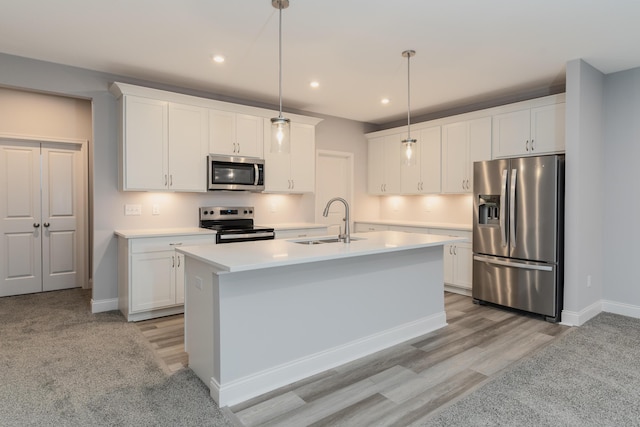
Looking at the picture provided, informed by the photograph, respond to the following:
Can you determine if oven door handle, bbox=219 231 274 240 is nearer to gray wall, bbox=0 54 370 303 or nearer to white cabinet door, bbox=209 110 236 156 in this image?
gray wall, bbox=0 54 370 303

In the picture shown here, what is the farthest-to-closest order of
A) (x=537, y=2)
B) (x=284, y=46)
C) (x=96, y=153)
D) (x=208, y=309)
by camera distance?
(x=96, y=153)
(x=284, y=46)
(x=537, y=2)
(x=208, y=309)

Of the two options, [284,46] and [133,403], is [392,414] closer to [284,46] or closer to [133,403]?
[133,403]

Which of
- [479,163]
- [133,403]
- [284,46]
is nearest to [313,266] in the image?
[133,403]

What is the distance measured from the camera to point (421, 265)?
3.53m

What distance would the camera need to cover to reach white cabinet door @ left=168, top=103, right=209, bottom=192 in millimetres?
4230

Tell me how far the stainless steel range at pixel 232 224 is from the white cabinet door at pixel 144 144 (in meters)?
0.76

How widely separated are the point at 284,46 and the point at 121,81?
2071 millimetres

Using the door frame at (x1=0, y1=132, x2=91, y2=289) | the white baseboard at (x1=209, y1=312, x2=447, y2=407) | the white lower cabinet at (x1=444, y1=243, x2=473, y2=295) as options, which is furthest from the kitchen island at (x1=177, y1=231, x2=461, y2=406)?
the door frame at (x1=0, y1=132, x2=91, y2=289)

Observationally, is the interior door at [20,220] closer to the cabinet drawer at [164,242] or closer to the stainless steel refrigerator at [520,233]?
the cabinet drawer at [164,242]

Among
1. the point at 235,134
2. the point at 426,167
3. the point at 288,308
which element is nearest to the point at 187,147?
the point at 235,134

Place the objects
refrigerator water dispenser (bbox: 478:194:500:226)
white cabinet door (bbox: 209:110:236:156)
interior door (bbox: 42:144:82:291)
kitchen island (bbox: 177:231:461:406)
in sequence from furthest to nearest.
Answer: interior door (bbox: 42:144:82:291) → white cabinet door (bbox: 209:110:236:156) → refrigerator water dispenser (bbox: 478:194:500:226) → kitchen island (bbox: 177:231:461:406)

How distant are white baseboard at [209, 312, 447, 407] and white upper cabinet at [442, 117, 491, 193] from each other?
2286 mm

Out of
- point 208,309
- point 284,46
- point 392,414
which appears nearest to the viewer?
point 392,414

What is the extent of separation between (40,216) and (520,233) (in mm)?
5960
